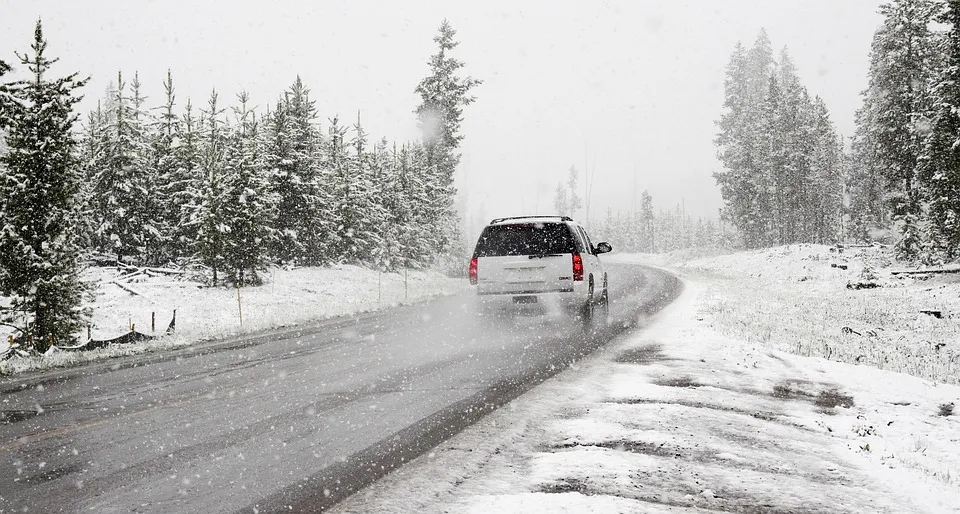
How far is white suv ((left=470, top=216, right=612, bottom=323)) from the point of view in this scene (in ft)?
38.8

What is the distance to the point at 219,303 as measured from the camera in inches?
881

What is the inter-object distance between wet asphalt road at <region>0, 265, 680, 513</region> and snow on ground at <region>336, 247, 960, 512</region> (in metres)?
0.47

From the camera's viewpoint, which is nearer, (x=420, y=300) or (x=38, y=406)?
(x=38, y=406)

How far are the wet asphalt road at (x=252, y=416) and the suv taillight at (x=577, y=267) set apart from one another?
1.43 metres

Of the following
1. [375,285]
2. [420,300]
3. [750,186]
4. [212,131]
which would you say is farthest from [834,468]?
[750,186]

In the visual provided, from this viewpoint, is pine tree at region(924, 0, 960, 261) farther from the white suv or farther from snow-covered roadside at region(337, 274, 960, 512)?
snow-covered roadside at region(337, 274, 960, 512)

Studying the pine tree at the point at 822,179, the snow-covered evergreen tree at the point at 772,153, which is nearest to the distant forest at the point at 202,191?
the snow-covered evergreen tree at the point at 772,153

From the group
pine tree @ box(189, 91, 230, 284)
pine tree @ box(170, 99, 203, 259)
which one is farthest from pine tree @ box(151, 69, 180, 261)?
pine tree @ box(189, 91, 230, 284)

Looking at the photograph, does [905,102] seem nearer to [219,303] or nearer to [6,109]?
[219,303]

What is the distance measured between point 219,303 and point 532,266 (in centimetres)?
1496

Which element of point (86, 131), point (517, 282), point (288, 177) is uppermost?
point (86, 131)

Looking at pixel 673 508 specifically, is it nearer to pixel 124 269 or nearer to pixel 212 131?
pixel 124 269

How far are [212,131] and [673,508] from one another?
32421 mm

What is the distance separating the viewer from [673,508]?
335 centimetres
